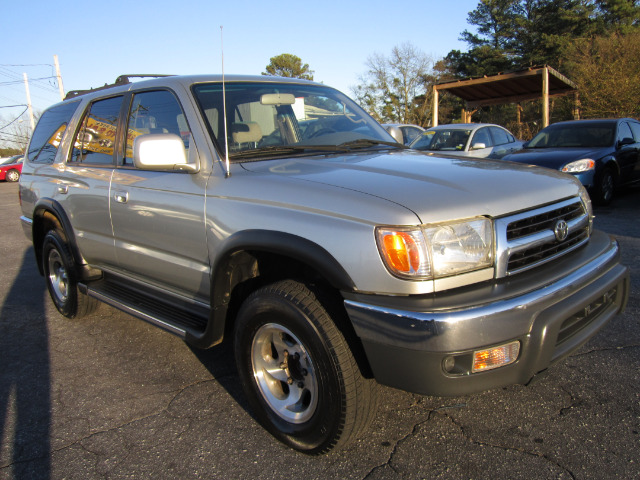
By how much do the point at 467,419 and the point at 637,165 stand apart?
29.5ft

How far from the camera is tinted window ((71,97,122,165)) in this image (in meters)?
3.75

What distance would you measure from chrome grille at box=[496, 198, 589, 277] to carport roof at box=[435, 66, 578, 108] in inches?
598

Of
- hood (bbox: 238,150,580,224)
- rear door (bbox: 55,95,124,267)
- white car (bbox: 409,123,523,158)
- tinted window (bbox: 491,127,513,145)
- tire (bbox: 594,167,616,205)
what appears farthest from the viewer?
tinted window (bbox: 491,127,513,145)

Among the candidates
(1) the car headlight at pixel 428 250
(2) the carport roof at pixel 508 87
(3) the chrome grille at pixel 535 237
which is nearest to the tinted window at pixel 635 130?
(2) the carport roof at pixel 508 87

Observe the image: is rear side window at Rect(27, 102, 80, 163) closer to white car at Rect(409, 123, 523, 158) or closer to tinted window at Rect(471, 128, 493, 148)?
white car at Rect(409, 123, 523, 158)

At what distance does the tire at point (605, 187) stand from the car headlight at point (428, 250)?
7684mm

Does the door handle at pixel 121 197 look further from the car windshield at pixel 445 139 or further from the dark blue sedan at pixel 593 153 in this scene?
the car windshield at pixel 445 139

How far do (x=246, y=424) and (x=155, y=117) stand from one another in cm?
206

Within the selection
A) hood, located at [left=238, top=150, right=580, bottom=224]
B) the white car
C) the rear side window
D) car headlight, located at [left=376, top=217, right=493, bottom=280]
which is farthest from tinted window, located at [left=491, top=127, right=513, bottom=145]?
car headlight, located at [left=376, top=217, right=493, bottom=280]

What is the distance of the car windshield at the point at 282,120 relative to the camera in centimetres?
303

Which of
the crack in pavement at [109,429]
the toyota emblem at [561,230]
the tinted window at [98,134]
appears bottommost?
the crack in pavement at [109,429]

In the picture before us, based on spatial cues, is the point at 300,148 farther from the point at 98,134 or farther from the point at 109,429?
the point at 109,429

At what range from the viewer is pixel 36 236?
15.8ft

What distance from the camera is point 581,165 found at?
8.30 m
